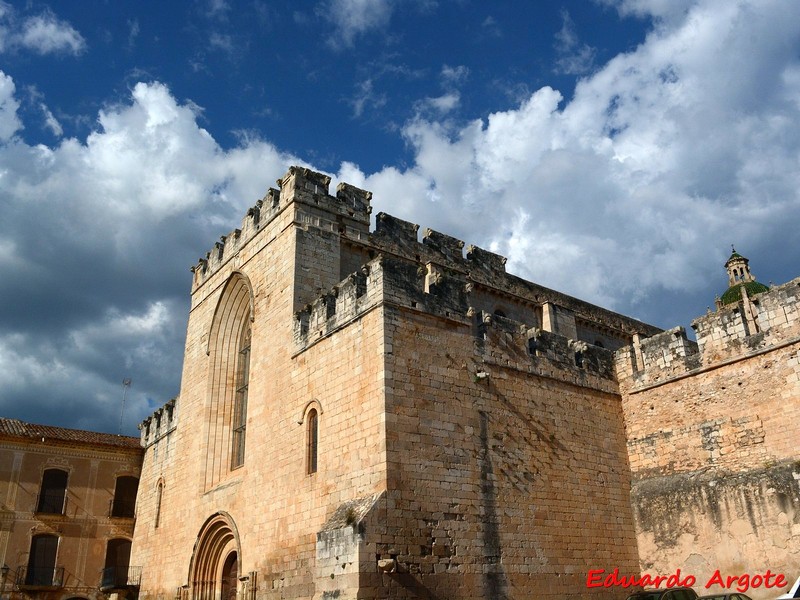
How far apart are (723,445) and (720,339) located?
2.14 m

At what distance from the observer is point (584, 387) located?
15297mm

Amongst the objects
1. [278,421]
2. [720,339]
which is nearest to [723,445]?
[720,339]

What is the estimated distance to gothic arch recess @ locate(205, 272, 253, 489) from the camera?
16.8 m

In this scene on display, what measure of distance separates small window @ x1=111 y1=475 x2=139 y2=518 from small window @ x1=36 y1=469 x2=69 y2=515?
156cm

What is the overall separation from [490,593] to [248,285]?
29.8 feet

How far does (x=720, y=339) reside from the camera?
568 inches

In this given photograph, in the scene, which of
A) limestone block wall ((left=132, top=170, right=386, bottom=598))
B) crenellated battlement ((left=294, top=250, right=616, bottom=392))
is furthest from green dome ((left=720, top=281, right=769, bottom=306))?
limestone block wall ((left=132, top=170, right=386, bottom=598))

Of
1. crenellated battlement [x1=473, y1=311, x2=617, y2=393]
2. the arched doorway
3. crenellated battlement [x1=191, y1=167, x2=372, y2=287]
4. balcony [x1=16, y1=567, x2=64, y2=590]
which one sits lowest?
the arched doorway

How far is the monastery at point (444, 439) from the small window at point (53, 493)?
614 centimetres

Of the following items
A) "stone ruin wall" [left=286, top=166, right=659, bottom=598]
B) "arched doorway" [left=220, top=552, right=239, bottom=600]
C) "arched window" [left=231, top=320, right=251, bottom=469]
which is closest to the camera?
"stone ruin wall" [left=286, top=166, right=659, bottom=598]

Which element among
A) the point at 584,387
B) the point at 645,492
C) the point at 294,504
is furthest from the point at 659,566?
the point at 294,504

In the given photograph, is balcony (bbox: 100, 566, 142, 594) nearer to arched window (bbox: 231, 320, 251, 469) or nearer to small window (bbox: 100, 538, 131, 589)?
small window (bbox: 100, 538, 131, 589)

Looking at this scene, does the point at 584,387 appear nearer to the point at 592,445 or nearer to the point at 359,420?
the point at 592,445
